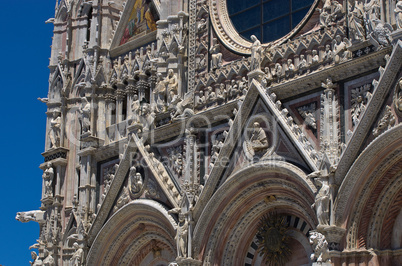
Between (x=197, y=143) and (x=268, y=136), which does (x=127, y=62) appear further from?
(x=268, y=136)

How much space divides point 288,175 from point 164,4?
7304mm

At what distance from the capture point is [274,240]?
18.7m

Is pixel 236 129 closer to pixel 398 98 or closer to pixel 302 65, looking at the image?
pixel 302 65

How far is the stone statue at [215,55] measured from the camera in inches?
Answer: 834

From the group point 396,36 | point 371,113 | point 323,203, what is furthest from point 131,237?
point 396,36

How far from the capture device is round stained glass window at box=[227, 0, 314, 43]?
66.4ft

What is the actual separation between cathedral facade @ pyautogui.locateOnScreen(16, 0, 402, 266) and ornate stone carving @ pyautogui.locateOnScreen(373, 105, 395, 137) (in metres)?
0.03

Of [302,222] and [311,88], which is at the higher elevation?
[311,88]

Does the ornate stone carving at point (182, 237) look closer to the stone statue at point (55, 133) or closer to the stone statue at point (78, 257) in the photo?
the stone statue at point (78, 257)

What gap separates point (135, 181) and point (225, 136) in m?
3.21

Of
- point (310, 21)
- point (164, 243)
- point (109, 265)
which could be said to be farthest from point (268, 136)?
point (109, 265)

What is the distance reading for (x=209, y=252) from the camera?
19.4 metres

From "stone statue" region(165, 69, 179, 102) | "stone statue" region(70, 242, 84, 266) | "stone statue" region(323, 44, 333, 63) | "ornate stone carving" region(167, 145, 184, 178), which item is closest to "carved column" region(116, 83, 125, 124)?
"stone statue" region(165, 69, 179, 102)

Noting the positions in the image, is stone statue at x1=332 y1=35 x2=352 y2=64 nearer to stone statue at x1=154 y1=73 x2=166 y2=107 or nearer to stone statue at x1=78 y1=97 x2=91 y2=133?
stone statue at x1=154 y1=73 x2=166 y2=107
